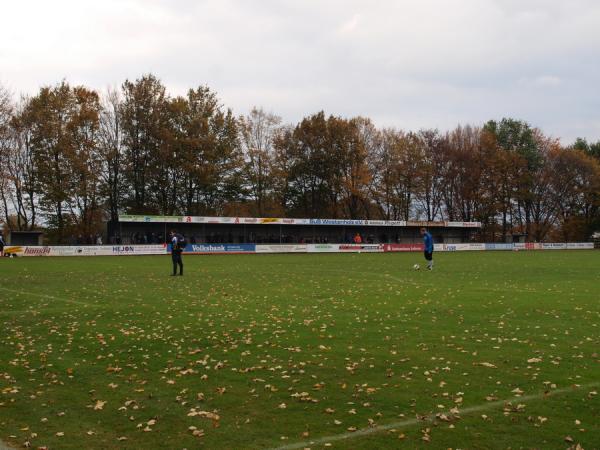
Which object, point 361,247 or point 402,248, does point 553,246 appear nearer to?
point 402,248

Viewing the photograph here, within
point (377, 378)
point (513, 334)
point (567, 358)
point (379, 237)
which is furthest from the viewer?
point (379, 237)

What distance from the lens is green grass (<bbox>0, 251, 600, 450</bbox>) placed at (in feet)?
18.1

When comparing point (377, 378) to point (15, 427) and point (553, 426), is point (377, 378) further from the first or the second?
point (15, 427)

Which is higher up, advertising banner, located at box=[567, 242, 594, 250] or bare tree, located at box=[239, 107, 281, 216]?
bare tree, located at box=[239, 107, 281, 216]

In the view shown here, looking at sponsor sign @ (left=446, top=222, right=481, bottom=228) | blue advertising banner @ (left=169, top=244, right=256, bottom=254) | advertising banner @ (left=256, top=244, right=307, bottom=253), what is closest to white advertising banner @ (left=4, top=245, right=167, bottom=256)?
blue advertising banner @ (left=169, top=244, right=256, bottom=254)

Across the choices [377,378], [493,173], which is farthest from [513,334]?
[493,173]

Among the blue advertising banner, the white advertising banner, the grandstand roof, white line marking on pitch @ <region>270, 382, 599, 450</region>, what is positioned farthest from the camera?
the grandstand roof

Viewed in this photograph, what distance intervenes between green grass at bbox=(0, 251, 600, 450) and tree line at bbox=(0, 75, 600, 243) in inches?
1874

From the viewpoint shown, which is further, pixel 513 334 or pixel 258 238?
pixel 258 238

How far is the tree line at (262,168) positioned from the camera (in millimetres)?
58219

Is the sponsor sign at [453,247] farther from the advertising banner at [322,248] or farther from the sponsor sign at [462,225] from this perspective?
the advertising banner at [322,248]

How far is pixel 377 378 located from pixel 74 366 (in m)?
4.60

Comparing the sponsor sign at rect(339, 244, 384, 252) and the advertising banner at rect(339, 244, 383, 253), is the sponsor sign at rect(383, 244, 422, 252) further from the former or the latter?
the advertising banner at rect(339, 244, 383, 253)

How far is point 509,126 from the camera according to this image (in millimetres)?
82688
